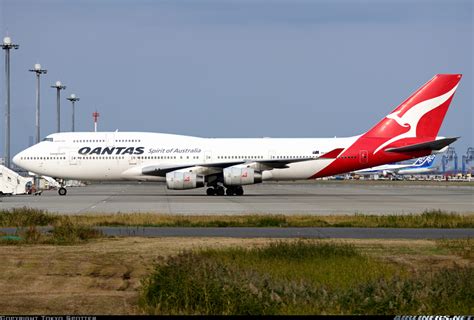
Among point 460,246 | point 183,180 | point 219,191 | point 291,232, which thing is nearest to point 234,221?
point 291,232

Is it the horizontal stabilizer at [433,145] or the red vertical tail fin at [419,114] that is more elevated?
the red vertical tail fin at [419,114]

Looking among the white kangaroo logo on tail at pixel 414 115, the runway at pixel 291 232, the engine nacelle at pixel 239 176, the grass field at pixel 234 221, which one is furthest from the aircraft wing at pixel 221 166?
the runway at pixel 291 232

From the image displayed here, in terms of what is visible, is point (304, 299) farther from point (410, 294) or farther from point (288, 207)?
point (288, 207)

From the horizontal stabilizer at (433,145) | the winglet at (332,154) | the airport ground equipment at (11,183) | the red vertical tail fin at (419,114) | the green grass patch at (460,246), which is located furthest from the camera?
the airport ground equipment at (11,183)

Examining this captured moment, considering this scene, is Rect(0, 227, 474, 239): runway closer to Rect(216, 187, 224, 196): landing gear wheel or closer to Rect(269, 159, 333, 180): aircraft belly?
Rect(269, 159, 333, 180): aircraft belly

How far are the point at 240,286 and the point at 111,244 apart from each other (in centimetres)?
870

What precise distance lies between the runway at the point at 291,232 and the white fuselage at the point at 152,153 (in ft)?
79.2

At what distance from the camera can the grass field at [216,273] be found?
35.9 feet

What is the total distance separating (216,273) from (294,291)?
4.06ft

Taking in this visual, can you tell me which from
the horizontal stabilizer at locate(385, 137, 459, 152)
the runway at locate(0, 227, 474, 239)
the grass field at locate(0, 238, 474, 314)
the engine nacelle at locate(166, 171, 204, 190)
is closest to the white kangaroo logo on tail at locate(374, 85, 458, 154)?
the horizontal stabilizer at locate(385, 137, 459, 152)

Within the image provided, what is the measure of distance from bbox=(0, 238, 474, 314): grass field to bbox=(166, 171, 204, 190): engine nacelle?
25201 mm

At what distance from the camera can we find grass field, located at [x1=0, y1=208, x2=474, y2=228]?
2473cm

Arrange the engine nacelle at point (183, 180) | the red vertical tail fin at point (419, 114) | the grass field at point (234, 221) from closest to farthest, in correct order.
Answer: the grass field at point (234, 221)
the engine nacelle at point (183, 180)
the red vertical tail fin at point (419, 114)

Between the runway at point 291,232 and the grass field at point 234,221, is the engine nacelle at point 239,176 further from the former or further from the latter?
the runway at point 291,232
